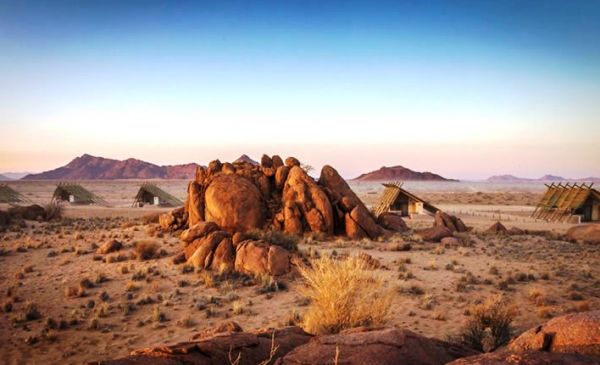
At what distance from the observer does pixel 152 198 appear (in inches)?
1682

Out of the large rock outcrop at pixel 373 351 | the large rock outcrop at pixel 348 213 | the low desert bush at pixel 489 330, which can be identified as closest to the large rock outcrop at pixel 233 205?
the large rock outcrop at pixel 348 213

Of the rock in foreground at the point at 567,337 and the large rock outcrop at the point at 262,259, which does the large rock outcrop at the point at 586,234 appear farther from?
the rock in foreground at the point at 567,337

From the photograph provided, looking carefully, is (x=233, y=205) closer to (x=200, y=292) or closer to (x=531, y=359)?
(x=200, y=292)

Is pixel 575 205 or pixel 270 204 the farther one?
pixel 575 205

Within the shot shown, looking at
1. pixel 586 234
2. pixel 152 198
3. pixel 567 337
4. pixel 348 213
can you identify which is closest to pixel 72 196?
pixel 152 198

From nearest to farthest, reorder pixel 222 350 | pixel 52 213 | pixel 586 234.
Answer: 1. pixel 222 350
2. pixel 586 234
3. pixel 52 213

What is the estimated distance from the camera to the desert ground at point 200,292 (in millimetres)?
8469

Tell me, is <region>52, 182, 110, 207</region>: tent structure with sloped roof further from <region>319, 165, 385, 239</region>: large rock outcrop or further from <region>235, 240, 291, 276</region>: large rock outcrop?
<region>235, 240, 291, 276</region>: large rock outcrop

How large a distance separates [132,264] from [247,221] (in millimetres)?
5951

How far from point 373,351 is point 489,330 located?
158 inches

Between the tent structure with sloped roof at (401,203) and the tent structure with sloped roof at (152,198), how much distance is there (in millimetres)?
20499

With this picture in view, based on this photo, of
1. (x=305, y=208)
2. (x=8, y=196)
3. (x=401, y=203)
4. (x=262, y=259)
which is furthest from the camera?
(x=8, y=196)

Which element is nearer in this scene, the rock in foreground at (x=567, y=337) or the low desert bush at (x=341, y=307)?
the rock in foreground at (x=567, y=337)

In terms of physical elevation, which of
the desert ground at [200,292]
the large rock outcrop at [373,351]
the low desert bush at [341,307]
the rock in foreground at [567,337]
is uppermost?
the rock in foreground at [567,337]
